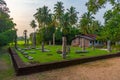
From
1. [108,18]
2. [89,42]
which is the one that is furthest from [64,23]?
[108,18]

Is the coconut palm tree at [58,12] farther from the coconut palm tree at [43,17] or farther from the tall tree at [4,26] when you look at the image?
the tall tree at [4,26]

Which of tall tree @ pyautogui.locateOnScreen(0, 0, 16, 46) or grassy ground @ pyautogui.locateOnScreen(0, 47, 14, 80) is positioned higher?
tall tree @ pyautogui.locateOnScreen(0, 0, 16, 46)

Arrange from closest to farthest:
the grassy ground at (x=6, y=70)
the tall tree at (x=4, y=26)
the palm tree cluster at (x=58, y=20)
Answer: the grassy ground at (x=6, y=70), the tall tree at (x=4, y=26), the palm tree cluster at (x=58, y=20)

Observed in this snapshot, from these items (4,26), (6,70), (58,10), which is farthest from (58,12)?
(6,70)

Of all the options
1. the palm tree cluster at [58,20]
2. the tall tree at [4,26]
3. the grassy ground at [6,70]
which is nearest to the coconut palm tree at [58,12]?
the palm tree cluster at [58,20]

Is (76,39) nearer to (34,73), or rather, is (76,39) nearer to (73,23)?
(73,23)

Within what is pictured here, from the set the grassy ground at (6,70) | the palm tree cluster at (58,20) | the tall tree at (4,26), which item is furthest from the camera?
the palm tree cluster at (58,20)

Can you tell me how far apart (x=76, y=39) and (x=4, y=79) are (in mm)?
43852

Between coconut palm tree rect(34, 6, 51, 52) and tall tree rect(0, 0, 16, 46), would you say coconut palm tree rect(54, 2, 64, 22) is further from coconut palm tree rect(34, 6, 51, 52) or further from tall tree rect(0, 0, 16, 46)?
tall tree rect(0, 0, 16, 46)

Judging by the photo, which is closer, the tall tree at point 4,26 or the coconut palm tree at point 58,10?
the tall tree at point 4,26

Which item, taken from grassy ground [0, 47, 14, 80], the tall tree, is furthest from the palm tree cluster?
grassy ground [0, 47, 14, 80]

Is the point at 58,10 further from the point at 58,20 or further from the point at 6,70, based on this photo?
the point at 6,70

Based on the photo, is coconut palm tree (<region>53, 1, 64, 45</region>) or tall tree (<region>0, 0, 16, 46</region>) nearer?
tall tree (<region>0, 0, 16, 46</region>)

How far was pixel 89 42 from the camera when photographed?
168 feet
